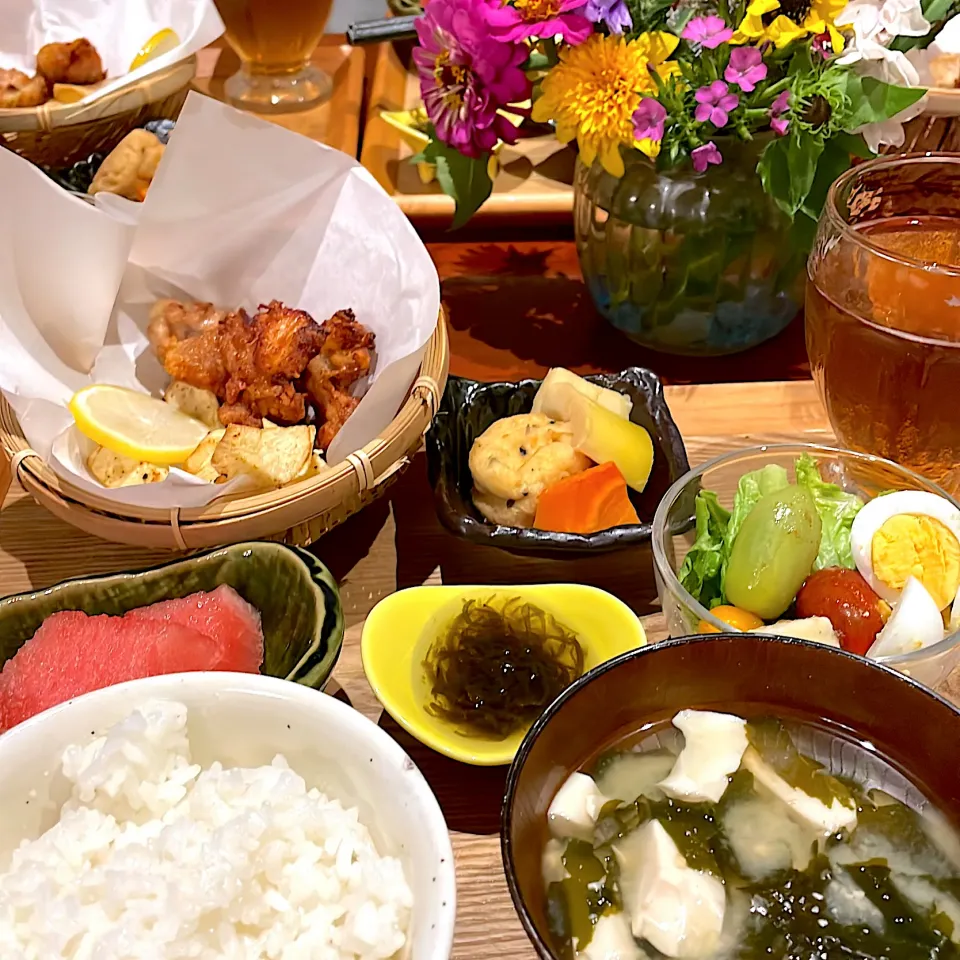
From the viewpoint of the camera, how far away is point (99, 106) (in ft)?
6.79

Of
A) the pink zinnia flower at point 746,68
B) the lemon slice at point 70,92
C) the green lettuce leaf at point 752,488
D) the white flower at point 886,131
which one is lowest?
the green lettuce leaf at point 752,488

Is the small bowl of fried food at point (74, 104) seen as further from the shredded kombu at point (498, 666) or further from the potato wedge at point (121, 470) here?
the shredded kombu at point (498, 666)

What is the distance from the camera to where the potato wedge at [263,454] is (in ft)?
4.30

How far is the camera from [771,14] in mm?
1396

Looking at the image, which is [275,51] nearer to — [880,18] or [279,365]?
[279,365]

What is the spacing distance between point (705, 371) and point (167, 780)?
1.25 metres

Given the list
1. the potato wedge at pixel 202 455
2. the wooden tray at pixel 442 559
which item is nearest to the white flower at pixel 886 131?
the wooden tray at pixel 442 559

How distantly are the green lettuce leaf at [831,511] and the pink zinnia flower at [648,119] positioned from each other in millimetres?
519

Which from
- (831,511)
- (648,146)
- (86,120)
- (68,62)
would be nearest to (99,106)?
(86,120)

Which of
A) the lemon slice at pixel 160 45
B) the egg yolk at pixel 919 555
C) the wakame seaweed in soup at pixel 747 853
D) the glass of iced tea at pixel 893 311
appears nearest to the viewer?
the wakame seaweed in soup at pixel 747 853

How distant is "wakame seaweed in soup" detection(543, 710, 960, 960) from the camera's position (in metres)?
0.71

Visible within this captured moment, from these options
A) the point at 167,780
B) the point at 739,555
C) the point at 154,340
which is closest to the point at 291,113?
the point at 154,340

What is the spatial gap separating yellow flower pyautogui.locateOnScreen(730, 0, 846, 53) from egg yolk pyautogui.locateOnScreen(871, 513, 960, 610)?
0.69 metres

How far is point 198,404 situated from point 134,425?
0.12 metres
